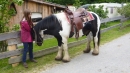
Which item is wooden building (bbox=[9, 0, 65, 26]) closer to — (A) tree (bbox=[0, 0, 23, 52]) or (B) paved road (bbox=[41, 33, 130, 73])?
(A) tree (bbox=[0, 0, 23, 52])

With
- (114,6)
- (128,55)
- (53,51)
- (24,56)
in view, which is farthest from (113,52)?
(114,6)

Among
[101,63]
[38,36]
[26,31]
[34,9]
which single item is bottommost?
[101,63]

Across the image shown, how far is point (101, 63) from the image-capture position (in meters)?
5.47

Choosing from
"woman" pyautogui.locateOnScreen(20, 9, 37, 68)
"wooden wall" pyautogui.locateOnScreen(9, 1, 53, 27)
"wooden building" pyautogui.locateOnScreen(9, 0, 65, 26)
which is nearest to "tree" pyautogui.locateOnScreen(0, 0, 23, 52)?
"woman" pyautogui.locateOnScreen(20, 9, 37, 68)

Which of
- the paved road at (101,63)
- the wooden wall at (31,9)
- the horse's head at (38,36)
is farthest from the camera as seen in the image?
the wooden wall at (31,9)

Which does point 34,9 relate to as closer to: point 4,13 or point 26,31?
point 4,13

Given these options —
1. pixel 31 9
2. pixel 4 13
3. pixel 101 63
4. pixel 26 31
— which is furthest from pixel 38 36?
pixel 31 9

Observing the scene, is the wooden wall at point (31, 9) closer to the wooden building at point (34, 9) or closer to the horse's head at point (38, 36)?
the wooden building at point (34, 9)

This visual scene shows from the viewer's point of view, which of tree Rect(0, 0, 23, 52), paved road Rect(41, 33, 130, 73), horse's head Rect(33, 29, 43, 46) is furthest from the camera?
tree Rect(0, 0, 23, 52)

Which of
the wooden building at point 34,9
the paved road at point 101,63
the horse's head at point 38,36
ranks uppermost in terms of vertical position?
the wooden building at point 34,9

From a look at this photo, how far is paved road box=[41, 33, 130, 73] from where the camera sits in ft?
16.2

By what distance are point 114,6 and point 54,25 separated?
49.0ft

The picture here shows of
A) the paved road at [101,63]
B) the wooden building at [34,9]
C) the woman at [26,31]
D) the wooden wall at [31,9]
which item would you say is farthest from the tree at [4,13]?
the wooden building at [34,9]

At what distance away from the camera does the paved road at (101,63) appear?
495cm
